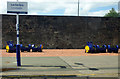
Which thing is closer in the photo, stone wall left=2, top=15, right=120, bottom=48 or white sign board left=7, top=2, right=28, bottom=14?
white sign board left=7, top=2, right=28, bottom=14

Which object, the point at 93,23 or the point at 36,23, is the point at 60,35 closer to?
the point at 36,23

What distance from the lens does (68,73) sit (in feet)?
23.0

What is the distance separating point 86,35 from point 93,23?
1914mm

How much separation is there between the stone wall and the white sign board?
11153mm

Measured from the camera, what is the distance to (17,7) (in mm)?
8164

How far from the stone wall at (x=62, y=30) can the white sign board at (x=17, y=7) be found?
11.2 metres

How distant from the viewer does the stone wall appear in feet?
62.8

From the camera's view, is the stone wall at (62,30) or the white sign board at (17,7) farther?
the stone wall at (62,30)

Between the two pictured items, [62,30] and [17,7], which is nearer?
[17,7]

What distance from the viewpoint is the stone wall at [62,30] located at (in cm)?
1914

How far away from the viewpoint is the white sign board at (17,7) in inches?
318

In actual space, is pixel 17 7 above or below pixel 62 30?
above

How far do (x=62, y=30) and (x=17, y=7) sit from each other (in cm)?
1199

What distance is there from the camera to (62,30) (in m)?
19.8
